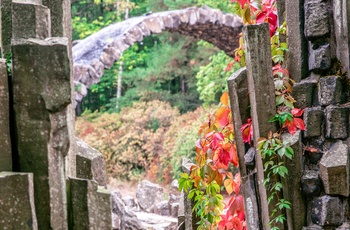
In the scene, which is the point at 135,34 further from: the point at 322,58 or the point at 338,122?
the point at 338,122

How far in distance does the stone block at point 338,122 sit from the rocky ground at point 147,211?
323 centimetres

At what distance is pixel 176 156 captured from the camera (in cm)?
1056

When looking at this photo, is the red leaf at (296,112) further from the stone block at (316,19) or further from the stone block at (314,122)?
the stone block at (316,19)

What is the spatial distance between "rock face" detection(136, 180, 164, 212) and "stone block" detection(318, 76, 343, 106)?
18.9 feet

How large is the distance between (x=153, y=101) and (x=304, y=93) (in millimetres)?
11079

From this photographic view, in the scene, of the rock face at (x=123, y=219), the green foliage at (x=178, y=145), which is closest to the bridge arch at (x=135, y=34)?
the green foliage at (x=178, y=145)

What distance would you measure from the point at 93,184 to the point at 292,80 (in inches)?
50.5

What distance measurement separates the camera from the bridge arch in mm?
9336

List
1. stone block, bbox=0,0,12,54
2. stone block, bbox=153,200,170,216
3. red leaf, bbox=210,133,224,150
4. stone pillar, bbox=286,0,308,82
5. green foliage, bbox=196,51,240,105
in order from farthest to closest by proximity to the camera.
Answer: green foliage, bbox=196,51,240,105
stone block, bbox=153,200,170,216
red leaf, bbox=210,133,224,150
stone pillar, bbox=286,0,308,82
stone block, bbox=0,0,12,54

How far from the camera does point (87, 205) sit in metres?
1.52

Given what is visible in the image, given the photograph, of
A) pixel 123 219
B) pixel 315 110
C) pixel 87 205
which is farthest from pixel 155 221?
pixel 87 205

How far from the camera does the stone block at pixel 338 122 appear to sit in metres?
2.30

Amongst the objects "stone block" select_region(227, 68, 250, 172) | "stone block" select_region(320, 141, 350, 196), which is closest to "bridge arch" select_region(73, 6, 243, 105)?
"stone block" select_region(227, 68, 250, 172)

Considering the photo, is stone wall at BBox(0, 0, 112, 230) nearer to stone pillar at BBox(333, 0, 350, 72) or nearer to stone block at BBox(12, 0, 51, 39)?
stone block at BBox(12, 0, 51, 39)
